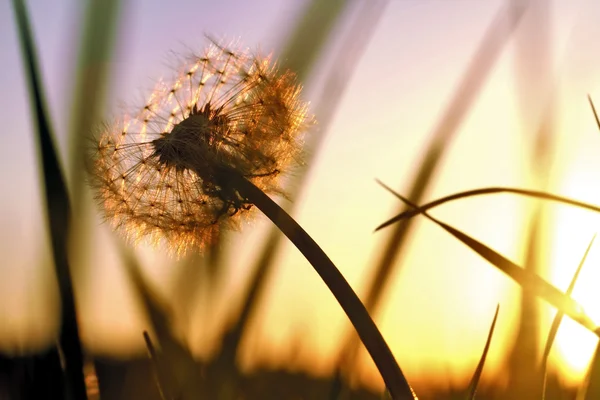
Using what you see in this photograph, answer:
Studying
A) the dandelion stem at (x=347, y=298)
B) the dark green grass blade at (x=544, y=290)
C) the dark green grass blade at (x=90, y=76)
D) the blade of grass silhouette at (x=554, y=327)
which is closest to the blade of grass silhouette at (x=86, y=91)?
the dark green grass blade at (x=90, y=76)

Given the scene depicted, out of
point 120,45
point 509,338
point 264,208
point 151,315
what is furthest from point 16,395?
point 509,338

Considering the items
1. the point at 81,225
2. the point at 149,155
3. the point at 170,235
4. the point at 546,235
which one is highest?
the point at 149,155

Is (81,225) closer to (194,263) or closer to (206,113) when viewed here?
(194,263)

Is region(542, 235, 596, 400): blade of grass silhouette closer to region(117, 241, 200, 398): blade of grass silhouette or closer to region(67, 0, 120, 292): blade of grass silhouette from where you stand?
region(117, 241, 200, 398): blade of grass silhouette

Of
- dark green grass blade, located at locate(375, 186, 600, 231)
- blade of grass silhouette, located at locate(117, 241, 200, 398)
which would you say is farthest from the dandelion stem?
blade of grass silhouette, located at locate(117, 241, 200, 398)

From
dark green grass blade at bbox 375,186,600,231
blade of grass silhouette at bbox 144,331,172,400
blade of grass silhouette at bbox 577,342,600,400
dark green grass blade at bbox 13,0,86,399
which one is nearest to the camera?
dark green grass blade at bbox 13,0,86,399

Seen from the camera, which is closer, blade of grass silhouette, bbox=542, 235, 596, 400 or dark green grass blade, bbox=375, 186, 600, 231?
dark green grass blade, bbox=375, 186, 600, 231
